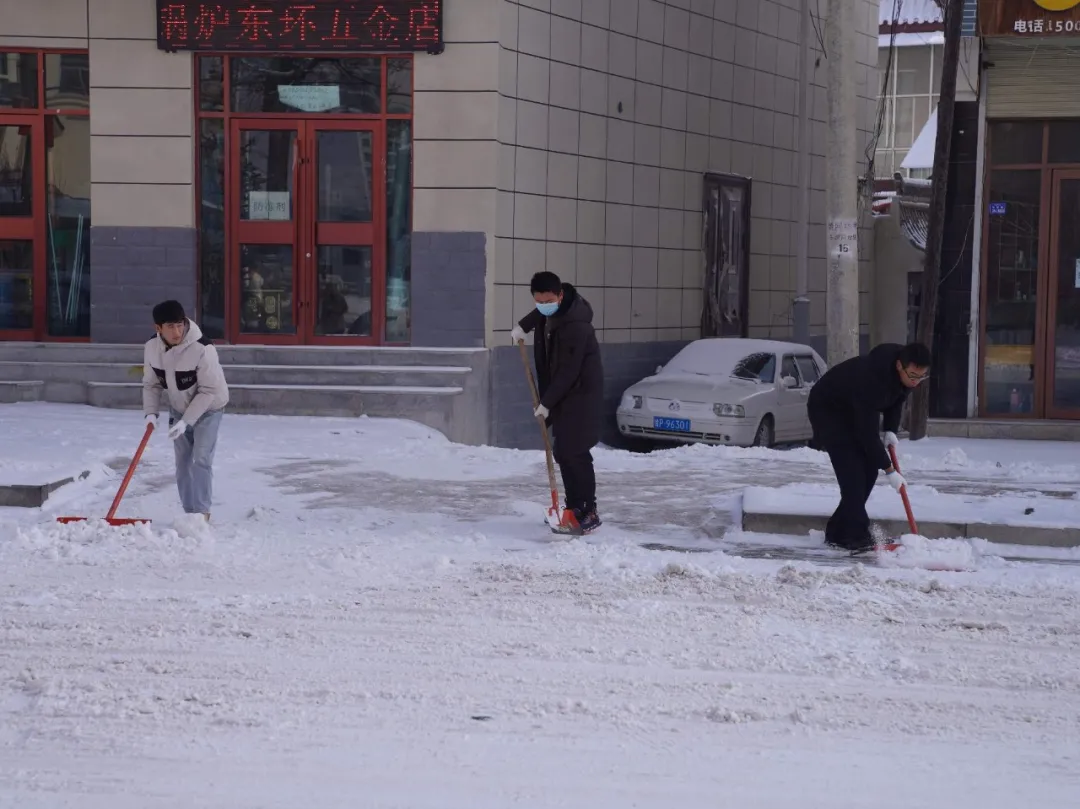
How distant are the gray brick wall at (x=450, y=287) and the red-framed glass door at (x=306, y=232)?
0.52 m

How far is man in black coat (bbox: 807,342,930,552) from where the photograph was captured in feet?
28.7

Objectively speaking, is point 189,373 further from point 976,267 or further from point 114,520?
point 976,267

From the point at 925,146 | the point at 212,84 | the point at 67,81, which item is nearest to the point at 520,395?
the point at 212,84

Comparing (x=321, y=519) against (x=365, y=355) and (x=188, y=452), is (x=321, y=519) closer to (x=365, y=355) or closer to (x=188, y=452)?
(x=188, y=452)

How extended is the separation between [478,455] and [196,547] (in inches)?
197

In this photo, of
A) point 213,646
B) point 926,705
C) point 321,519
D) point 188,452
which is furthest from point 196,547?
point 926,705

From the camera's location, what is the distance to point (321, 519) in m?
9.99

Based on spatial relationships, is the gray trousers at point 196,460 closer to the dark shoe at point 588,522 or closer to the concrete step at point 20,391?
the dark shoe at point 588,522

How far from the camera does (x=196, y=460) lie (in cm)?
920

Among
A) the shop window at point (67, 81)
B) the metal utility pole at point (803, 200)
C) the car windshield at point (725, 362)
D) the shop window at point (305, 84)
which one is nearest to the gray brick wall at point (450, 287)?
the shop window at point (305, 84)

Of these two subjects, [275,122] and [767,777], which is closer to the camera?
[767,777]

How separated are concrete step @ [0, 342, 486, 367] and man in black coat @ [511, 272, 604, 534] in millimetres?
5857

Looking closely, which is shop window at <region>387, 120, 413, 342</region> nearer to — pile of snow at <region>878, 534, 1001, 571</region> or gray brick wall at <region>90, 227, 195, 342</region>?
gray brick wall at <region>90, 227, 195, 342</region>

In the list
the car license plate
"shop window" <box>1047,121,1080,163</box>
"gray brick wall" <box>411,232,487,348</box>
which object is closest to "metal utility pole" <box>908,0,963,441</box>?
"shop window" <box>1047,121,1080,163</box>
